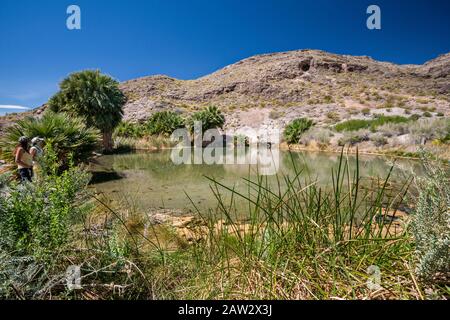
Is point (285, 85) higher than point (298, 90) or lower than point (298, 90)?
higher

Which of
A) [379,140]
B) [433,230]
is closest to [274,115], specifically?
[379,140]

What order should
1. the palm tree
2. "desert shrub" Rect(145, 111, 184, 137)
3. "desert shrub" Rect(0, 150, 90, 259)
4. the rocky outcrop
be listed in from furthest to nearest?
1. the rocky outcrop
2. "desert shrub" Rect(145, 111, 184, 137)
3. the palm tree
4. "desert shrub" Rect(0, 150, 90, 259)

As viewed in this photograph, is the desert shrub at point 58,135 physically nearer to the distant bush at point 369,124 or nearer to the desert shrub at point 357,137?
the desert shrub at point 357,137

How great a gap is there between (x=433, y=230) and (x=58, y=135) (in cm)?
827

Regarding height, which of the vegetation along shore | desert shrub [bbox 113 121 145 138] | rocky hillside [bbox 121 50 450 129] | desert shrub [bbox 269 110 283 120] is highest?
rocky hillside [bbox 121 50 450 129]

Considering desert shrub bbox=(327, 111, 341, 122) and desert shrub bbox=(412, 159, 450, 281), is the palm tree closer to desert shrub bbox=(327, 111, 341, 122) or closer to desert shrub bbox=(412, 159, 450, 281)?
desert shrub bbox=(412, 159, 450, 281)

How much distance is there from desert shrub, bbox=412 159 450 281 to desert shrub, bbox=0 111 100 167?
7202 mm

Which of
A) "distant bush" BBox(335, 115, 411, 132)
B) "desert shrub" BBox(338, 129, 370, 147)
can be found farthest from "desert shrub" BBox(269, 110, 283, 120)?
"desert shrub" BBox(338, 129, 370, 147)

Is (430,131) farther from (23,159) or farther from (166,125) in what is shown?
(166,125)

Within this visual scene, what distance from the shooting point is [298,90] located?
4278 centimetres

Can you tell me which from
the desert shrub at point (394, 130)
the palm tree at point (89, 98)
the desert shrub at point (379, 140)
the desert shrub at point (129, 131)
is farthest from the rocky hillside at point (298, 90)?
the palm tree at point (89, 98)

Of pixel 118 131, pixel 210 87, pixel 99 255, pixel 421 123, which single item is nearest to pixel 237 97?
pixel 210 87

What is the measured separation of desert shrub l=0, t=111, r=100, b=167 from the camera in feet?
22.8

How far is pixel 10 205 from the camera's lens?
155 centimetres
